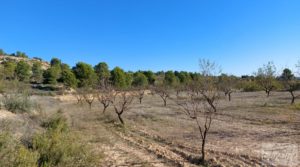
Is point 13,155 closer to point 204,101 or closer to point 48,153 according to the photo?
point 48,153

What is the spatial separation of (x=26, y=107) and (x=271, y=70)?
40.6 meters

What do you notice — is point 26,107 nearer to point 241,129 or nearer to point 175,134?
point 175,134

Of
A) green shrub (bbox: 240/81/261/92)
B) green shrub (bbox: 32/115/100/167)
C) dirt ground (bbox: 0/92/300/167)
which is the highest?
green shrub (bbox: 240/81/261/92)

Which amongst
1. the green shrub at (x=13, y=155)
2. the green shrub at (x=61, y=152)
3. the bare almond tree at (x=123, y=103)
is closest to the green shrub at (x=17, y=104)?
the bare almond tree at (x=123, y=103)

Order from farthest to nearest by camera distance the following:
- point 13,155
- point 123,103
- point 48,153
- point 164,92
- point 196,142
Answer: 1. point 164,92
2. point 123,103
3. point 196,142
4. point 48,153
5. point 13,155

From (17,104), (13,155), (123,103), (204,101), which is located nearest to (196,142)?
(204,101)

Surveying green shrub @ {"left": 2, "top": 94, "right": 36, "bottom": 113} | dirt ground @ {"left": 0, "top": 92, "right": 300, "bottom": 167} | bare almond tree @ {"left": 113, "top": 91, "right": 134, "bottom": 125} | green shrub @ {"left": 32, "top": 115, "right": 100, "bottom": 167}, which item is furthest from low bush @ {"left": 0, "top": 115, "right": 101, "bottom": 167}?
bare almond tree @ {"left": 113, "top": 91, "right": 134, "bottom": 125}

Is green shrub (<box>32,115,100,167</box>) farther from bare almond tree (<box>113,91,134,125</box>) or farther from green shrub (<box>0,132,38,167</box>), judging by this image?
bare almond tree (<box>113,91,134,125</box>)

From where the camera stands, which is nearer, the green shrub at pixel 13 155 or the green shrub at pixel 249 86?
the green shrub at pixel 13 155

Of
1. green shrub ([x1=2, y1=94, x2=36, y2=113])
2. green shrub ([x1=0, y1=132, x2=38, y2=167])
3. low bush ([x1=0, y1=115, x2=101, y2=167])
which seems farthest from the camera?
green shrub ([x1=2, y1=94, x2=36, y2=113])

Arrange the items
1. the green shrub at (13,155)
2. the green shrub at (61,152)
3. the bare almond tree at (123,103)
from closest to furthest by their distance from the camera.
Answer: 1. the green shrub at (13,155)
2. the green shrub at (61,152)
3. the bare almond tree at (123,103)

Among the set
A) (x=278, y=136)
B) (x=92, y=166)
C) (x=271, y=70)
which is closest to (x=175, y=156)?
(x=92, y=166)

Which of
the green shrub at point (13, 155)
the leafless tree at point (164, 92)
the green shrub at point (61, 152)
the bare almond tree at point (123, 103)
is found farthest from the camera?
the leafless tree at point (164, 92)

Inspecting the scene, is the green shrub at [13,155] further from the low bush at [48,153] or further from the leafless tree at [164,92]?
the leafless tree at [164,92]
